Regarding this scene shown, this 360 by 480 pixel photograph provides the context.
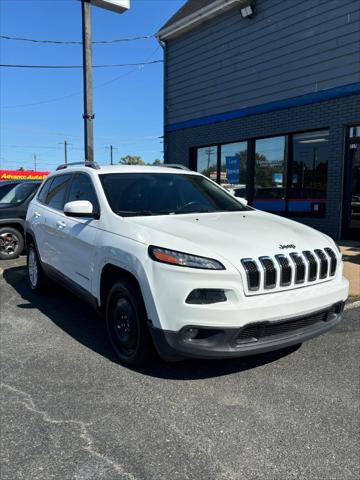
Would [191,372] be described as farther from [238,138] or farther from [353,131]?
[238,138]

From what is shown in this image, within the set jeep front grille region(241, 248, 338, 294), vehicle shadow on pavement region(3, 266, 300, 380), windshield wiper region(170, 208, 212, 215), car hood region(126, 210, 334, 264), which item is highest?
windshield wiper region(170, 208, 212, 215)

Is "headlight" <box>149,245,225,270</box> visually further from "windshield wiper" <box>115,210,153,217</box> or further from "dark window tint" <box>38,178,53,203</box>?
"dark window tint" <box>38,178,53,203</box>

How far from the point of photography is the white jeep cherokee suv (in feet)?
10.1

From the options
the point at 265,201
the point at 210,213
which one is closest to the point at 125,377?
the point at 210,213

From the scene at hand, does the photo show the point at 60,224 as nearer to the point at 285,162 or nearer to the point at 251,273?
the point at 251,273

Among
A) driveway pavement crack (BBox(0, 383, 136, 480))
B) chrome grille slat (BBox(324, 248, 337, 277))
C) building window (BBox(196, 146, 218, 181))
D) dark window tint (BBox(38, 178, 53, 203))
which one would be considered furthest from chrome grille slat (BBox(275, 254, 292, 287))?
building window (BBox(196, 146, 218, 181))

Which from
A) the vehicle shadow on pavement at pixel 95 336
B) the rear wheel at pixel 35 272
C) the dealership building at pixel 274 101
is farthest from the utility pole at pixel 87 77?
the rear wheel at pixel 35 272

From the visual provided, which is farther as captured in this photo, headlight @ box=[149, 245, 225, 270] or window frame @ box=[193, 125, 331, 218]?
window frame @ box=[193, 125, 331, 218]

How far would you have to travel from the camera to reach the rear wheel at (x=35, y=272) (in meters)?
5.90

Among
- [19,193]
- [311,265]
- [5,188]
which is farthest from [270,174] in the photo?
[311,265]

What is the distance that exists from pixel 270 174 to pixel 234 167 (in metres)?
1.42

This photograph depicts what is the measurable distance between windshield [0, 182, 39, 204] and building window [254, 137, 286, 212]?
5762 mm

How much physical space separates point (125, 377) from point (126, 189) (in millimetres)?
1796

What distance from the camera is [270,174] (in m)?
11.6
